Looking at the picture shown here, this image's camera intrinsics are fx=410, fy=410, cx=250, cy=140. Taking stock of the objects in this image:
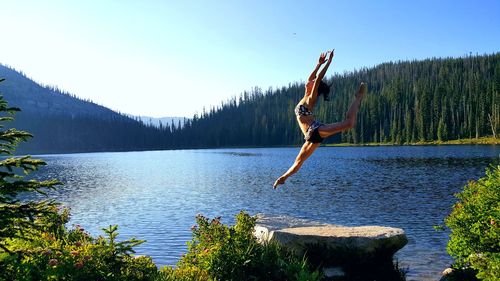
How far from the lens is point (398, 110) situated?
19412cm

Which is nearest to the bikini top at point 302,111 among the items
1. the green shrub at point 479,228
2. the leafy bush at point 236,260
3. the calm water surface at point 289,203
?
the leafy bush at point 236,260

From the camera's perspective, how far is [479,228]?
1164 centimetres

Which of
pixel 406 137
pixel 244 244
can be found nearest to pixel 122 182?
pixel 244 244

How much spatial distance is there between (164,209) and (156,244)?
44.8 ft

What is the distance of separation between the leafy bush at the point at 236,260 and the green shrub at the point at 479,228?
4.42 meters

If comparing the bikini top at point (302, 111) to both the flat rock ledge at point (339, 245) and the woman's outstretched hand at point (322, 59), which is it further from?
the flat rock ledge at point (339, 245)

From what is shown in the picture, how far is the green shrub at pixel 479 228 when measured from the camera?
1083cm

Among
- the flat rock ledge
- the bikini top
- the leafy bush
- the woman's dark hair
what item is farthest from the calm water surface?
the woman's dark hair

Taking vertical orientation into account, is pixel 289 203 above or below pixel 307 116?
below

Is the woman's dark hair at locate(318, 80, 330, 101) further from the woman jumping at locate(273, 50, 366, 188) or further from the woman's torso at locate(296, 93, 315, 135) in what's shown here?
the woman's torso at locate(296, 93, 315, 135)

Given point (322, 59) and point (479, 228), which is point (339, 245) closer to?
point (479, 228)

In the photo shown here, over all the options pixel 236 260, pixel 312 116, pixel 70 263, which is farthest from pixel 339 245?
pixel 70 263

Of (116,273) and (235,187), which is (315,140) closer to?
(116,273)

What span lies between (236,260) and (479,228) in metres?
7.01
